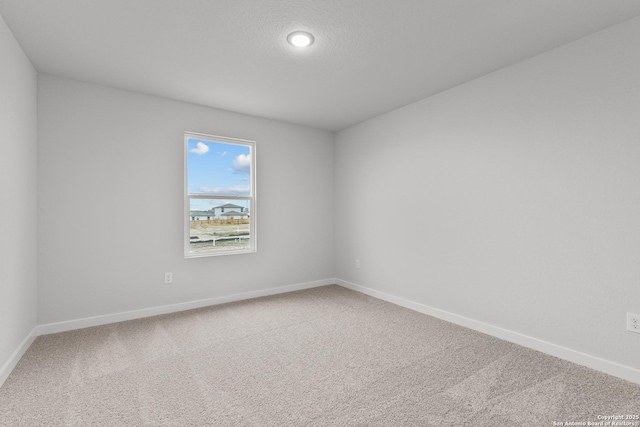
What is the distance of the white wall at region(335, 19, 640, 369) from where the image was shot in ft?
6.89

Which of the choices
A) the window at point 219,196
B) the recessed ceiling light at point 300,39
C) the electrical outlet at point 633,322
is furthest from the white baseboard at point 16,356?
the electrical outlet at point 633,322

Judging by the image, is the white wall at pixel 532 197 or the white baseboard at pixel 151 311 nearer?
the white wall at pixel 532 197

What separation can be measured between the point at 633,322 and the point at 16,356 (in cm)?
435

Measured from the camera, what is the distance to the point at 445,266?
3.22m

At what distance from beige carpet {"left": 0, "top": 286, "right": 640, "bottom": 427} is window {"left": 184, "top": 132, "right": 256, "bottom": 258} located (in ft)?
3.48

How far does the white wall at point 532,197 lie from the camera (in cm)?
210

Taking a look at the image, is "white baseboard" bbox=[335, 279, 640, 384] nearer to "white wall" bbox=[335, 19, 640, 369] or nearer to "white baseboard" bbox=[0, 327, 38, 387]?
"white wall" bbox=[335, 19, 640, 369]

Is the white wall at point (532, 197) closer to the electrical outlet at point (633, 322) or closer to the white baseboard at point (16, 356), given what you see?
the electrical outlet at point (633, 322)

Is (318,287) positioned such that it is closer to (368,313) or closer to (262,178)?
(368,313)

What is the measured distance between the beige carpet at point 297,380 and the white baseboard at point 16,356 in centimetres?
5

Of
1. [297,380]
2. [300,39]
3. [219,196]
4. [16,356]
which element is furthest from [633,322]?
[16,356]

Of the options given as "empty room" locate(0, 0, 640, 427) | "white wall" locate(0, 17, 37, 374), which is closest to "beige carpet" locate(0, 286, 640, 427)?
"empty room" locate(0, 0, 640, 427)

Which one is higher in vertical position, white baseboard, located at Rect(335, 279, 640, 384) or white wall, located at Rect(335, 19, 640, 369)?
white wall, located at Rect(335, 19, 640, 369)

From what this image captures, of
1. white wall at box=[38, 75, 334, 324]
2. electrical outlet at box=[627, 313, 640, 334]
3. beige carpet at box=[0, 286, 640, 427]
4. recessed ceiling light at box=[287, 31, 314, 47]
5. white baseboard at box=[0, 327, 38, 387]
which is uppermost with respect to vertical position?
recessed ceiling light at box=[287, 31, 314, 47]
